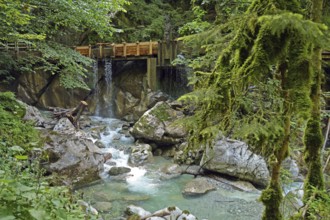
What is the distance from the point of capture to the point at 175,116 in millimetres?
11773

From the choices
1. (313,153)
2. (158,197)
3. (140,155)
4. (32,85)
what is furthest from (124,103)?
(313,153)

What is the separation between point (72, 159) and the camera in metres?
7.88

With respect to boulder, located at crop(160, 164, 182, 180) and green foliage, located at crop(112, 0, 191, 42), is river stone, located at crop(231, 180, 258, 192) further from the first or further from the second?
green foliage, located at crop(112, 0, 191, 42)

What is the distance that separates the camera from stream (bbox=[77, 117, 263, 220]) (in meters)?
6.49

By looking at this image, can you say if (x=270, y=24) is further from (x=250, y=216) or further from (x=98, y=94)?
(x=98, y=94)

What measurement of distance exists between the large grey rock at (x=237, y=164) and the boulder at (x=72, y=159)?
3.21 m

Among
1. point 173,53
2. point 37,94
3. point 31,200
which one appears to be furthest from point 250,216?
point 37,94

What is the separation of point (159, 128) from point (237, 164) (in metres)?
3.70

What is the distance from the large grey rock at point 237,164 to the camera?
812cm

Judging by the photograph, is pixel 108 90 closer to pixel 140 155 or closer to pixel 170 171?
pixel 140 155

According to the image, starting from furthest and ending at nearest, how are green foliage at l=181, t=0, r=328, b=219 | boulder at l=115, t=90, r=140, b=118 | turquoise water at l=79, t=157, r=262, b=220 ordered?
boulder at l=115, t=90, r=140, b=118 < turquoise water at l=79, t=157, r=262, b=220 < green foliage at l=181, t=0, r=328, b=219

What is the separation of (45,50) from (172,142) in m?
5.63

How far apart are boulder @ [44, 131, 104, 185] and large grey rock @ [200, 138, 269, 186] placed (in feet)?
10.5

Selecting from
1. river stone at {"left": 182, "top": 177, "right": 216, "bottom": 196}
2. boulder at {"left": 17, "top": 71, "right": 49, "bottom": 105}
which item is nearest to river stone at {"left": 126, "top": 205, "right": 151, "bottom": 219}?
river stone at {"left": 182, "top": 177, "right": 216, "bottom": 196}
